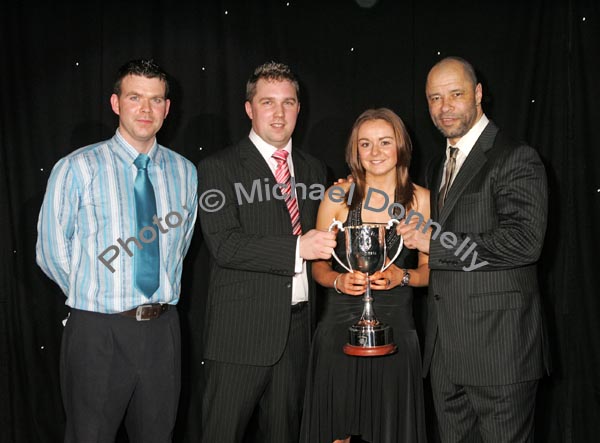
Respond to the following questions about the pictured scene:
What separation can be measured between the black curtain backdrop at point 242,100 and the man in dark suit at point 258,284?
853 millimetres

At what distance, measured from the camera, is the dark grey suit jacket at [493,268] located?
7.98 ft

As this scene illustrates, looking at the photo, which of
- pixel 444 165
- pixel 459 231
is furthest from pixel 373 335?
pixel 444 165

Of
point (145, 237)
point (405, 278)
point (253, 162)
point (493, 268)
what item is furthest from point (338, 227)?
point (145, 237)

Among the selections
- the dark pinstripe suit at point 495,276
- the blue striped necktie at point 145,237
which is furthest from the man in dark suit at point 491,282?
the blue striped necktie at point 145,237

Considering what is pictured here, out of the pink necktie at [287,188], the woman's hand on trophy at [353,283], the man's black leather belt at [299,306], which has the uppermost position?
the pink necktie at [287,188]

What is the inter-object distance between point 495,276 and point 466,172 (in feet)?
1.32

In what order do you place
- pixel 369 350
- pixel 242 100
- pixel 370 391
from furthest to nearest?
pixel 242 100 → pixel 370 391 → pixel 369 350

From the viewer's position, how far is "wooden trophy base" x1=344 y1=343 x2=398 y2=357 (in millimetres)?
2389

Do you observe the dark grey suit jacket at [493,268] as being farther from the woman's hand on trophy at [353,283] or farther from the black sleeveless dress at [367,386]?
the woman's hand on trophy at [353,283]

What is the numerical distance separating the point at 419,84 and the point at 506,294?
1468 mm

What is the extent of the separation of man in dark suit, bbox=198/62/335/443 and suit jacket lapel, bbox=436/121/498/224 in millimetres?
517

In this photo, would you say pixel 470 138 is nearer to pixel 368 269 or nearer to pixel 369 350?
pixel 368 269

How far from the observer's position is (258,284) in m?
2.66

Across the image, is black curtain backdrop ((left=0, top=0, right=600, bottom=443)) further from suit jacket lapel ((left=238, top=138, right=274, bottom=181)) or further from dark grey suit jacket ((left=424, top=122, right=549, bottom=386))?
dark grey suit jacket ((left=424, top=122, right=549, bottom=386))
